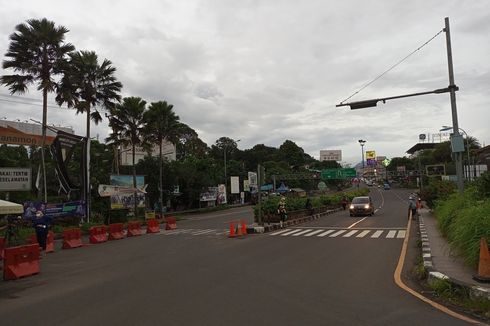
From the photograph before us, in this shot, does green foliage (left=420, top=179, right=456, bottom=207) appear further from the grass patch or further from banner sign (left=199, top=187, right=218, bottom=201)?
banner sign (left=199, top=187, right=218, bottom=201)

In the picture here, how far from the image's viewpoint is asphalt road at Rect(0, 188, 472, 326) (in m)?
7.00

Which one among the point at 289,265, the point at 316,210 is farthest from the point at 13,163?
the point at 289,265

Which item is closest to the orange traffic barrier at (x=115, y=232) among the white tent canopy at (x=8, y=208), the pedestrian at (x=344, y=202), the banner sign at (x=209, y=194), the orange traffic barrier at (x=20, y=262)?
the white tent canopy at (x=8, y=208)

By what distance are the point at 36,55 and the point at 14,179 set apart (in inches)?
302

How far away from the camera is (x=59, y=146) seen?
29.0 meters

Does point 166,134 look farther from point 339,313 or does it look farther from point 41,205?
point 339,313

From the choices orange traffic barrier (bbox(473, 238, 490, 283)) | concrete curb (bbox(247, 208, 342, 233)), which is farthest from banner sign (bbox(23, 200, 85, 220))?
orange traffic barrier (bbox(473, 238, 490, 283))

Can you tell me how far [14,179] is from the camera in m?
27.2

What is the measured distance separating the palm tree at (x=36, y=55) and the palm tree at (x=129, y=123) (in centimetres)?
1066

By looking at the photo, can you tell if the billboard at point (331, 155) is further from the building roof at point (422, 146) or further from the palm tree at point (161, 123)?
the palm tree at point (161, 123)

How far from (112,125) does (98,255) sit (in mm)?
23944

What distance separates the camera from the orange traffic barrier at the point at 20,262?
12055mm

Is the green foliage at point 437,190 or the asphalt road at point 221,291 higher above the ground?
the green foliage at point 437,190

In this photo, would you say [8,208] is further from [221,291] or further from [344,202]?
[344,202]
